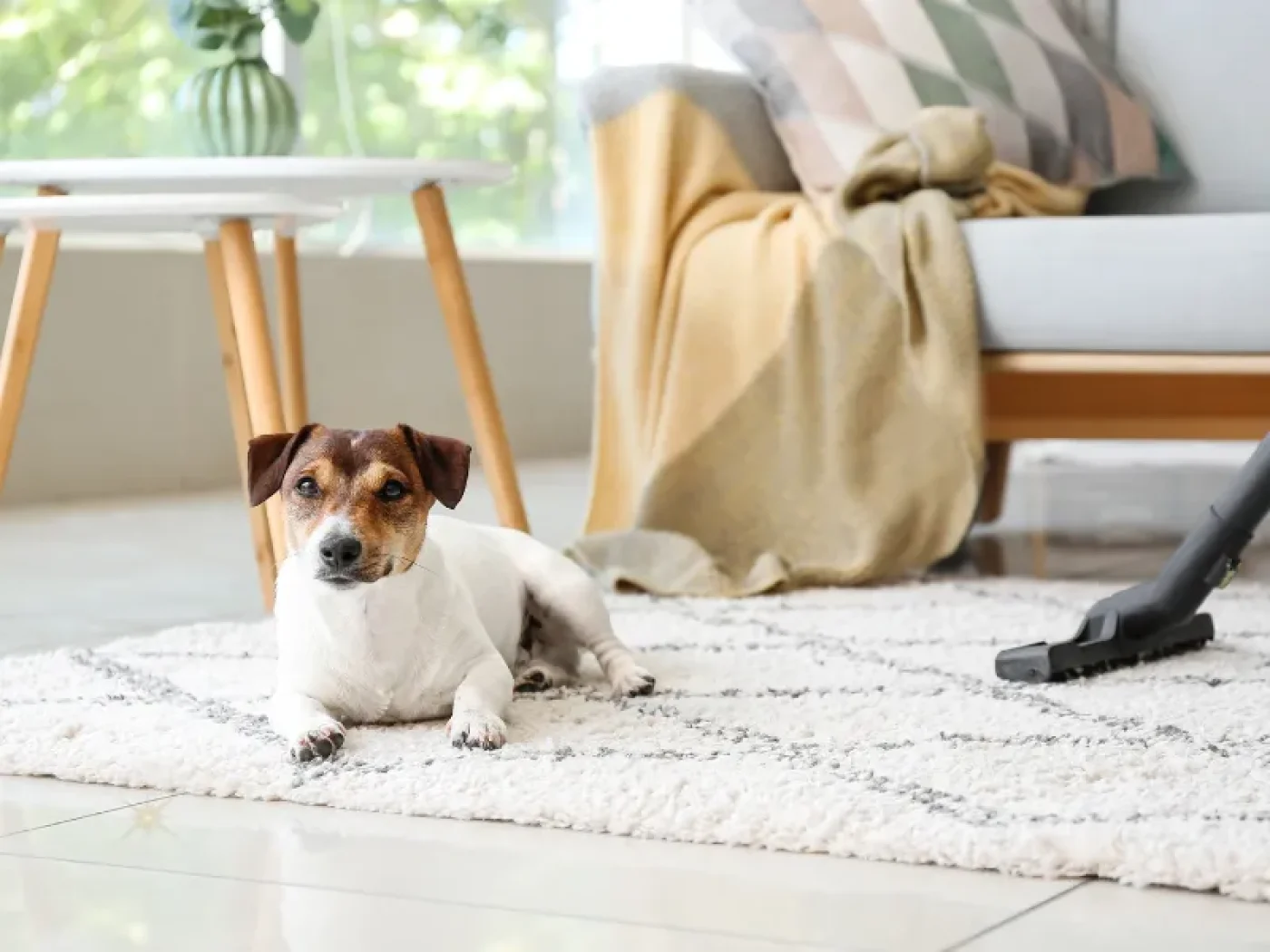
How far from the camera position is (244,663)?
189 cm

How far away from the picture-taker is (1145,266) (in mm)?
2369

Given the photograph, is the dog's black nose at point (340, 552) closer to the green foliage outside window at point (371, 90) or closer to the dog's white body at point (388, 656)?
the dog's white body at point (388, 656)

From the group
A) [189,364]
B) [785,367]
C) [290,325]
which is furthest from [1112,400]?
[189,364]

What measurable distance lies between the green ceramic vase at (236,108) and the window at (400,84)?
0.41 m

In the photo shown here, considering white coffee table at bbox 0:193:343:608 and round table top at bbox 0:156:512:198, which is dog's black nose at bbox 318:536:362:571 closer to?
white coffee table at bbox 0:193:343:608

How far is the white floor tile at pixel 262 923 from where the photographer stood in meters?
1.05

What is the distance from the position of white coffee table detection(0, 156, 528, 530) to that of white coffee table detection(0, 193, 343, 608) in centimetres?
2

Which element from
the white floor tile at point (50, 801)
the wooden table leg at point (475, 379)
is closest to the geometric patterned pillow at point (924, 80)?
the wooden table leg at point (475, 379)

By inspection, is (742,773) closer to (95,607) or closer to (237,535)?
(95,607)

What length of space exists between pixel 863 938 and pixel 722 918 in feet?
0.28

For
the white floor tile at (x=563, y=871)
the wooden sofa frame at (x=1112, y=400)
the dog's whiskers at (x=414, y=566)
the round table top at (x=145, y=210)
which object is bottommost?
the wooden sofa frame at (x=1112, y=400)

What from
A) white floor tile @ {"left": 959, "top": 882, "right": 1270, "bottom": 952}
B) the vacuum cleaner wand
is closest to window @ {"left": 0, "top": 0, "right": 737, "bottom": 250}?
the vacuum cleaner wand

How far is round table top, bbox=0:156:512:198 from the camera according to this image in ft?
6.42

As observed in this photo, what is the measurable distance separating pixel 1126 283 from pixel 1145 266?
0.10ft
